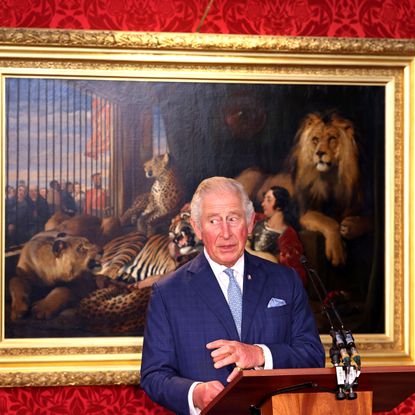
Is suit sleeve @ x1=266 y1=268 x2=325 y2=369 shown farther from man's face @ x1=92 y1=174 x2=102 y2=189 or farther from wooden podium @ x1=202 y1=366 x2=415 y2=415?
man's face @ x1=92 y1=174 x2=102 y2=189

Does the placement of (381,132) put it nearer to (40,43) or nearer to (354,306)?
(354,306)

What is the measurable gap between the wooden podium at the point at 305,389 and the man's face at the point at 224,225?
999mm

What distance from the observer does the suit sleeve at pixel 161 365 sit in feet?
13.2

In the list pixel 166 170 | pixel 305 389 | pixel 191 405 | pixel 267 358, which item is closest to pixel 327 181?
pixel 166 170

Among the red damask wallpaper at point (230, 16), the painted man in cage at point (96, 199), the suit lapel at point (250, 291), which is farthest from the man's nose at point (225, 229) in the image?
the red damask wallpaper at point (230, 16)

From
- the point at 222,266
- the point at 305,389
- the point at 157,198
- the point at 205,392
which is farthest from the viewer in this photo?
the point at 157,198

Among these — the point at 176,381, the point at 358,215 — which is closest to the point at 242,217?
the point at 176,381

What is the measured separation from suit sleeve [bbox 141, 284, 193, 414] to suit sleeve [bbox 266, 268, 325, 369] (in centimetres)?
41

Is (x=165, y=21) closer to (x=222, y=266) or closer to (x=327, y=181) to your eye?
(x=327, y=181)

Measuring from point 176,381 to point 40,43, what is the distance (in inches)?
75.8

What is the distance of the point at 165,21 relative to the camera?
511 centimetres

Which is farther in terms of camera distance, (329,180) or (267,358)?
(329,180)

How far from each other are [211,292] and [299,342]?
1.49 ft

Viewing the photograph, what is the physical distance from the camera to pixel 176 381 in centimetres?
407
